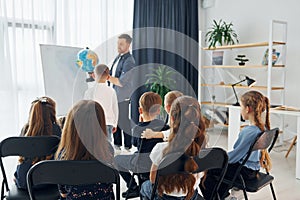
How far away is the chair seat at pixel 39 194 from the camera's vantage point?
1.95 m

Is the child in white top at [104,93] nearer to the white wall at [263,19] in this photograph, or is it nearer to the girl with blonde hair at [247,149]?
the girl with blonde hair at [247,149]

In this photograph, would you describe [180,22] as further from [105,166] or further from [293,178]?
[105,166]

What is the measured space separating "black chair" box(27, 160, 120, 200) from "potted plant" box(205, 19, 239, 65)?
4.38m

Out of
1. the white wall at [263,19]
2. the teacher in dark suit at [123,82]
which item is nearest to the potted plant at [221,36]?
the white wall at [263,19]

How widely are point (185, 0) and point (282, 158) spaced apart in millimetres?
3077

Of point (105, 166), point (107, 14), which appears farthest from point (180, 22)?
point (105, 166)

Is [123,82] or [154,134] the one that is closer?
[154,134]

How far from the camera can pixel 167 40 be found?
5578 millimetres

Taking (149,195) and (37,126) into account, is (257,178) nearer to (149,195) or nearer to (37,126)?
(149,195)

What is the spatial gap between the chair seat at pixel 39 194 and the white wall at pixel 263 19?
156 inches

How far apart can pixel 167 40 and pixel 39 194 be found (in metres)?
4.04

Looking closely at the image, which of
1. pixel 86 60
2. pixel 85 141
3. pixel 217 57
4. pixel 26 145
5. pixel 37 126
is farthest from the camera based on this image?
pixel 217 57

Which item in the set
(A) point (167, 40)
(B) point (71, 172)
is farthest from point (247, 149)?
(A) point (167, 40)

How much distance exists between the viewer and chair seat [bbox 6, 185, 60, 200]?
195 cm
